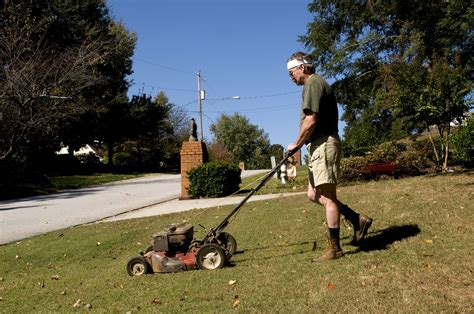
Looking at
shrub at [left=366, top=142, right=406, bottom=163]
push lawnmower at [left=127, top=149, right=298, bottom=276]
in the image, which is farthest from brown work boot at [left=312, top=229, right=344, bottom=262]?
shrub at [left=366, top=142, right=406, bottom=163]

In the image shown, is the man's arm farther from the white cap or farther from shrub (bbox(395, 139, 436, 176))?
shrub (bbox(395, 139, 436, 176))

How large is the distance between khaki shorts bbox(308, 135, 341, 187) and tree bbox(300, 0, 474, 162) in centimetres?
1698

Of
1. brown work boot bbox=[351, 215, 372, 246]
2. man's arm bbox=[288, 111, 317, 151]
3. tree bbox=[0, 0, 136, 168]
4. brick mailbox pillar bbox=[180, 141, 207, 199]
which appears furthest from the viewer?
tree bbox=[0, 0, 136, 168]

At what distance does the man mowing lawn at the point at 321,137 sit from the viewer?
505cm

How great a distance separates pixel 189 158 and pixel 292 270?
10.7 meters

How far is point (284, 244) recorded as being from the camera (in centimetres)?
641

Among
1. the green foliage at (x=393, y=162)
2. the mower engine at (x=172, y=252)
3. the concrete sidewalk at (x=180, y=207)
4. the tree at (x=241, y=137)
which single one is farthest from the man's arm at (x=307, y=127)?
the tree at (x=241, y=137)

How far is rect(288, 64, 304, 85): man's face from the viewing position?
5297 millimetres

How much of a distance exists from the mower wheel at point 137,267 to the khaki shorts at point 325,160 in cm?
202

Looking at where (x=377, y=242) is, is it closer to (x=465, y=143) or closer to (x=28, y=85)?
(x=465, y=143)

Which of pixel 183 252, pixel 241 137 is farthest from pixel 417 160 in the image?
pixel 241 137

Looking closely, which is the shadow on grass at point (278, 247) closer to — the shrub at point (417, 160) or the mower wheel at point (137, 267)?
the mower wheel at point (137, 267)

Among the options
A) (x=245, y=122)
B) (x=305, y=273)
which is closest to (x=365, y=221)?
(x=305, y=273)

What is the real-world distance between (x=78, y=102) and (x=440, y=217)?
25682 millimetres
